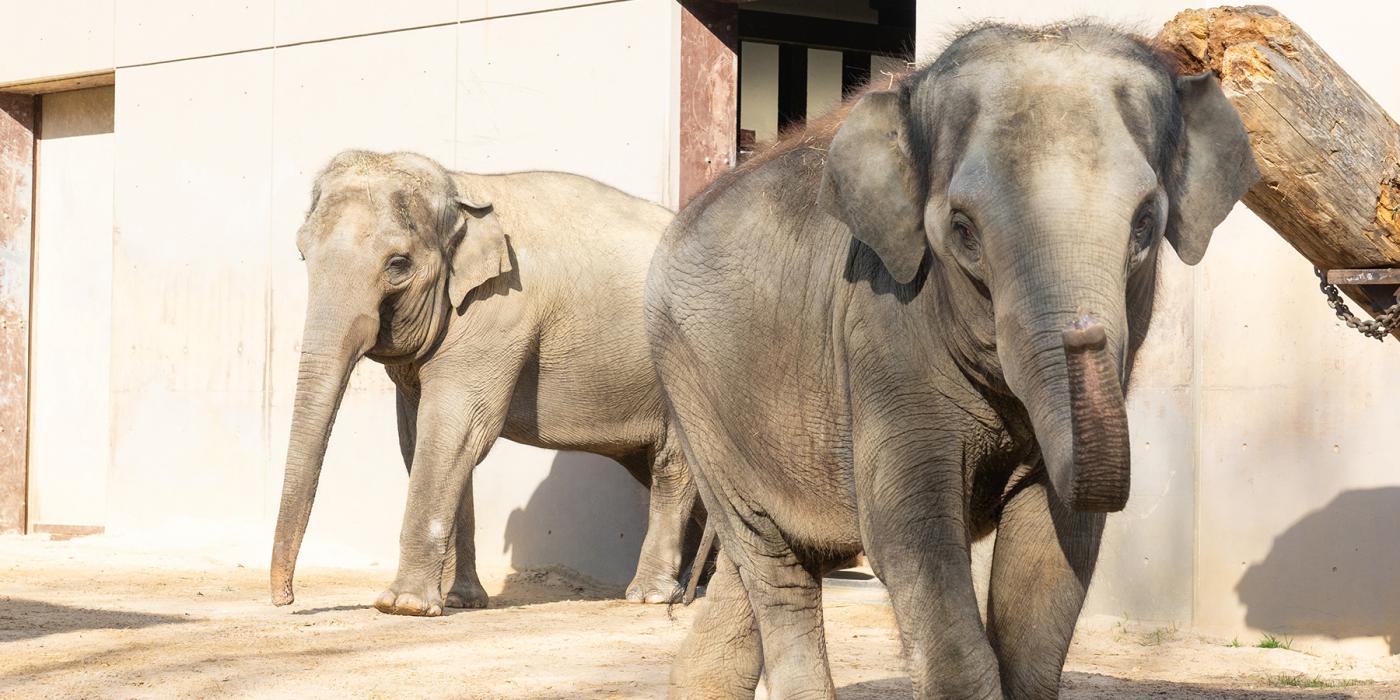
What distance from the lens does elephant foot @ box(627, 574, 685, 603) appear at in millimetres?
9805

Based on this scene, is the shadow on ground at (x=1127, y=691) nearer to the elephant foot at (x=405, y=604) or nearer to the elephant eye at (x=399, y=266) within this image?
the elephant foot at (x=405, y=604)

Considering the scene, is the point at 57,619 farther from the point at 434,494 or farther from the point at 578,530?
the point at 578,530

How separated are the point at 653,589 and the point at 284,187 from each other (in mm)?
4124

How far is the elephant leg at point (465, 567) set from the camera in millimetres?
9578

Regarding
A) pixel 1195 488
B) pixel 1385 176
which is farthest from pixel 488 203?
pixel 1385 176

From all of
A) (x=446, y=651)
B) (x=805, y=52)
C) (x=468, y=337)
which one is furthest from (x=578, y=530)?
(x=805, y=52)

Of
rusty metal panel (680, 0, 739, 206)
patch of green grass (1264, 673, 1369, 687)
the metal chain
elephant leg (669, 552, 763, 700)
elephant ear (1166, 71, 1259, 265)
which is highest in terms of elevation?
rusty metal panel (680, 0, 739, 206)

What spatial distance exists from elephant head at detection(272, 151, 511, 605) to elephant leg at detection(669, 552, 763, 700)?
3.33 metres

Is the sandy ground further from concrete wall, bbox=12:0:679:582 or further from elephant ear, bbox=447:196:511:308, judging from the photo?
elephant ear, bbox=447:196:511:308

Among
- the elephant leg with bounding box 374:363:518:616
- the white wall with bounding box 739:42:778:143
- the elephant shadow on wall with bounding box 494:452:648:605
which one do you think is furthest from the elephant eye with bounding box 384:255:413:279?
the white wall with bounding box 739:42:778:143

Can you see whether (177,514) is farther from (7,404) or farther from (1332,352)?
(1332,352)

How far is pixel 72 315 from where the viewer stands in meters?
14.5

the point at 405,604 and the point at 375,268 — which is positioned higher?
the point at 375,268

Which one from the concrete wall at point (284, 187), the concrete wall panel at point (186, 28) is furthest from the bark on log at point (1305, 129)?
the concrete wall panel at point (186, 28)
